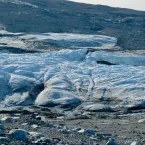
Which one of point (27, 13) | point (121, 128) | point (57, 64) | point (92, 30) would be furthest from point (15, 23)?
point (121, 128)

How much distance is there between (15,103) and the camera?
2814 centimetres

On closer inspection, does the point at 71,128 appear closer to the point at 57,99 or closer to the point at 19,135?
the point at 19,135

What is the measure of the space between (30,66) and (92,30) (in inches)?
1022

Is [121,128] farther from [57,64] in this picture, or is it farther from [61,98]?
[57,64]

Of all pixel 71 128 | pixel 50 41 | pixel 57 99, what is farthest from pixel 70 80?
pixel 50 41

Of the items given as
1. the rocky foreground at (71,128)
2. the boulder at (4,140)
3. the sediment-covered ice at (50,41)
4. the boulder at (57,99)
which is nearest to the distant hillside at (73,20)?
the sediment-covered ice at (50,41)

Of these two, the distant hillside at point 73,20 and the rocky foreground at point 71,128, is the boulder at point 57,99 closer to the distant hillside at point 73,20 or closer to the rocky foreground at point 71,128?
the rocky foreground at point 71,128

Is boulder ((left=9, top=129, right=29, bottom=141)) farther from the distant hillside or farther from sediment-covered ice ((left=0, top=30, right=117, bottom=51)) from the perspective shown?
the distant hillside

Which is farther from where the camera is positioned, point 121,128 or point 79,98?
point 79,98

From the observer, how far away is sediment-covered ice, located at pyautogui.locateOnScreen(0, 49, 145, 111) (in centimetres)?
2833

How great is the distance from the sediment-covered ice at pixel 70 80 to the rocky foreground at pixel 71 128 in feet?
5.34

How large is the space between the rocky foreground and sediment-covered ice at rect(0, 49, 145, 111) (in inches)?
64.1

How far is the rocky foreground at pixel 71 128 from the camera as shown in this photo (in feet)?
47.9

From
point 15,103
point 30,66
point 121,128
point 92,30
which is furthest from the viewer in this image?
point 92,30
